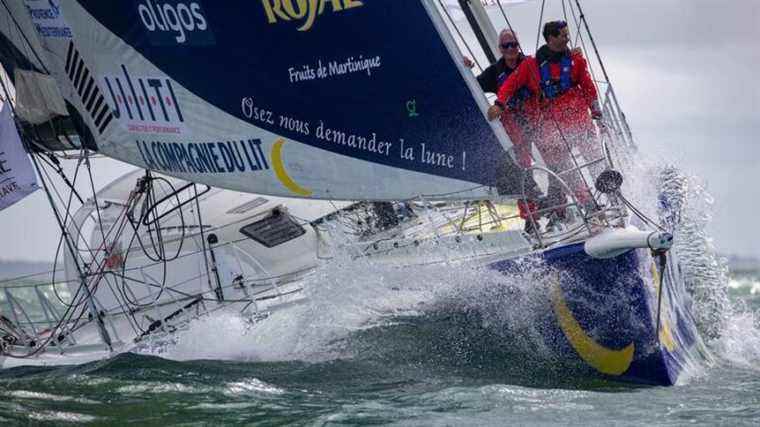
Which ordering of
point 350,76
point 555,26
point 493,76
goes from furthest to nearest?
point 493,76
point 555,26
point 350,76

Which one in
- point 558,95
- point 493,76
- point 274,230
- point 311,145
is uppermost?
point 493,76

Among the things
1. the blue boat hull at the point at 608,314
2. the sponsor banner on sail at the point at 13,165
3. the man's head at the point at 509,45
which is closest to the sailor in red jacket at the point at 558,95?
the man's head at the point at 509,45

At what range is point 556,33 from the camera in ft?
32.0

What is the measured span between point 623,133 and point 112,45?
4287mm

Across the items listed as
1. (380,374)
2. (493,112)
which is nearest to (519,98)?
(493,112)

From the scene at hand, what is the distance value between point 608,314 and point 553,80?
1.69 m

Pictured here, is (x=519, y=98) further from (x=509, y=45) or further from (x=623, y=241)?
(x=623, y=241)

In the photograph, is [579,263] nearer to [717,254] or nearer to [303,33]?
[303,33]

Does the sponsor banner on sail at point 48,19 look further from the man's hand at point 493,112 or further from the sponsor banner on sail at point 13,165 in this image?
the man's hand at point 493,112

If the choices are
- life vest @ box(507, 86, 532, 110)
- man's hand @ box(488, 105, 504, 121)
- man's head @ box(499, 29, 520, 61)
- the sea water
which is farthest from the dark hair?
the sea water

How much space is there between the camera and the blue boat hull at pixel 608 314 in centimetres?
923

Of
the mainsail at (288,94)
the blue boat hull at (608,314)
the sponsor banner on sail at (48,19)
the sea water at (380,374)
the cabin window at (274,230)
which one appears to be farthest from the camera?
the cabin window at (274,230)

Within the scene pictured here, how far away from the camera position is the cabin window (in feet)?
39.3

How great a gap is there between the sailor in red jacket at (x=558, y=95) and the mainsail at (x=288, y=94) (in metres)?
0.49
